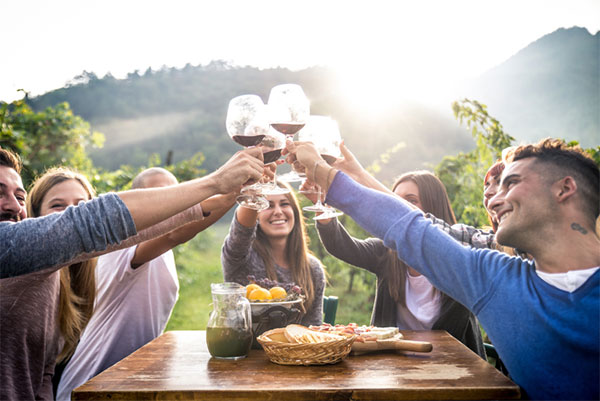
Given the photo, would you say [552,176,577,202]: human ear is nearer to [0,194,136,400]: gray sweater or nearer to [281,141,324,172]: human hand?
[281,141,324,172]: human hand

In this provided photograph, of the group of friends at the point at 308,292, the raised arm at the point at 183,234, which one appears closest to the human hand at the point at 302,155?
the group of friends at the point at 308,292

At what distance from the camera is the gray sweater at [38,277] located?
1.42 meters

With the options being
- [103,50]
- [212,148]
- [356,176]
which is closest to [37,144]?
[103,50]

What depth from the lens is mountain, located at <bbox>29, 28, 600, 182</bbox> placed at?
516cm

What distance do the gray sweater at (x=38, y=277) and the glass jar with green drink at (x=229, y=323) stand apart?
536 millimetres

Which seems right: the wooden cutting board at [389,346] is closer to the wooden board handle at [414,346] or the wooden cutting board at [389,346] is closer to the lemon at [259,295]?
the wooden board handle at [414,346]

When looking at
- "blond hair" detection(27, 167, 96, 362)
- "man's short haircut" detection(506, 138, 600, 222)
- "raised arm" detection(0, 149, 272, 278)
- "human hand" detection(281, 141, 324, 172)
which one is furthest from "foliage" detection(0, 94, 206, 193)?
"man's short haircut" detection(506, 138, 600, 222)

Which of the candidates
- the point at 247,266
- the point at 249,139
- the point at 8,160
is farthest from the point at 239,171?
the point at 247,266

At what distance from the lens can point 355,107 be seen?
27.1ft

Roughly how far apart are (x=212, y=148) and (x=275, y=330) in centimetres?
772

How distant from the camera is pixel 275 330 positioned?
6.55 feet

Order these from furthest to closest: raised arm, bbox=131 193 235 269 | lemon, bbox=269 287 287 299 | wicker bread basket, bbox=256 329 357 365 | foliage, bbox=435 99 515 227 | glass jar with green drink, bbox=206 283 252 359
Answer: foliage, bbox=435 99 515 227 < raised arm, bbox=131 193 235 269 < lemon, bbox=269 287 287 299 < glass jar with green drink, bbox=206 283 252 359 < wicker bread basket, bbox=256 329 357 365

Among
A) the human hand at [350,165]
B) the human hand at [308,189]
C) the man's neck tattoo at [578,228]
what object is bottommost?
the man's neck tattoo at [578,228]

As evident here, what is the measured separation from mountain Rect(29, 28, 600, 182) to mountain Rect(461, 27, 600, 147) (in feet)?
0.04
